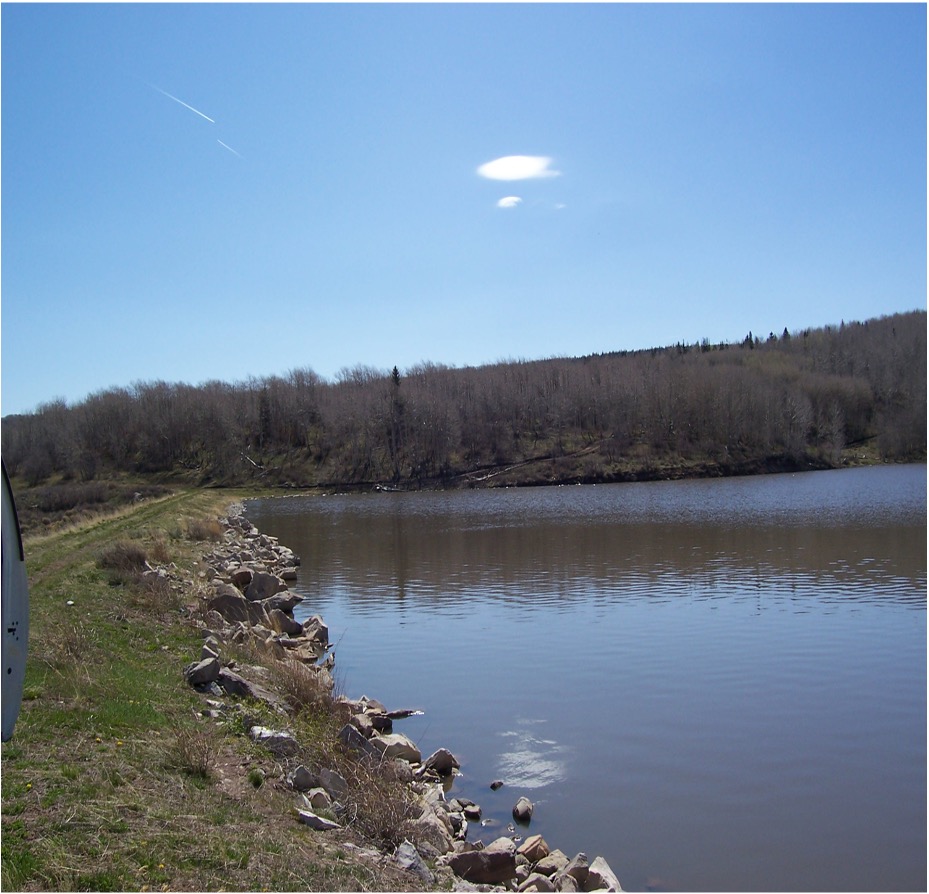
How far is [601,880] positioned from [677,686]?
6504mm

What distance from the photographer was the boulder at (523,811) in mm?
9164

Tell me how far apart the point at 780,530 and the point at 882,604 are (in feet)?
49.9

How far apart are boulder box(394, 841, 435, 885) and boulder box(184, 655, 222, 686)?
456 centimetres

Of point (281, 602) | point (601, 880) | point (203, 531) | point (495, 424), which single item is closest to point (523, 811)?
point (601, 880)

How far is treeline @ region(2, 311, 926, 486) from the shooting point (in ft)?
285

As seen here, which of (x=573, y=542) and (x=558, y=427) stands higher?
(x=558, y=427)

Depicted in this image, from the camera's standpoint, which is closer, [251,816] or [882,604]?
[251,816]

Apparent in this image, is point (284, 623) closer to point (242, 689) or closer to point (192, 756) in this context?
point (242, 689)

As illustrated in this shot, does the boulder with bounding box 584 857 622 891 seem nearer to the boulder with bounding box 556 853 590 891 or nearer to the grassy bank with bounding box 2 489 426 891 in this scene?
the boulder with bounding box 556 853 590 891

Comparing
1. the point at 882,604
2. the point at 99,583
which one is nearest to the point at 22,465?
the point at 99,583

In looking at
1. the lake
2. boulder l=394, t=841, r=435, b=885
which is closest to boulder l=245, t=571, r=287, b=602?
the lake

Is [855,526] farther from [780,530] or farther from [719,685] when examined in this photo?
[719,685]

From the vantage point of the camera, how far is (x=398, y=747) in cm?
1052

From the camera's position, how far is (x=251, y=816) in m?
6.62
